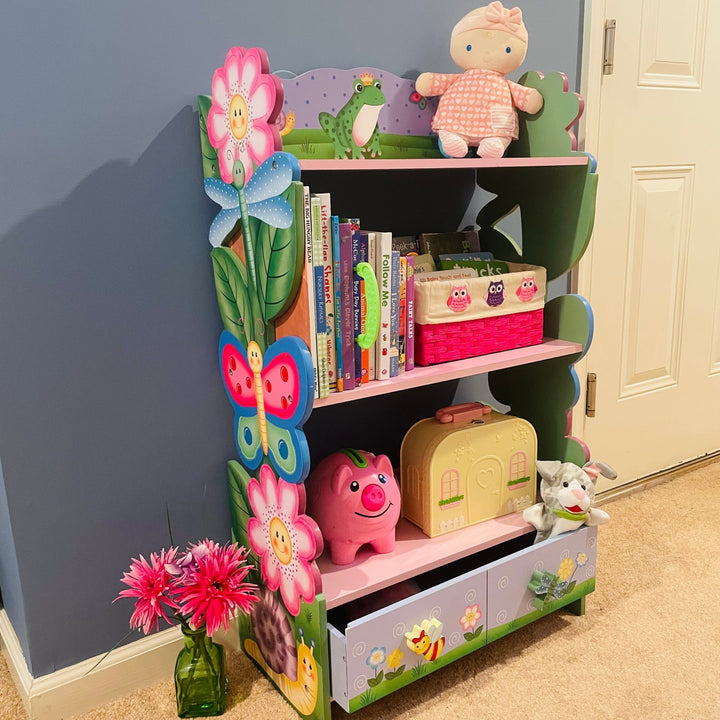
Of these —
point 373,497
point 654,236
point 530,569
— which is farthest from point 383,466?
point 654,236

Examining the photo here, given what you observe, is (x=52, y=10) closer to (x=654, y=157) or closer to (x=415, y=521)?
(x=415, y=521)

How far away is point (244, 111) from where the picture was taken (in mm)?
1156

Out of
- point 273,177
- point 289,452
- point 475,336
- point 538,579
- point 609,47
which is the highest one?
point 609,47

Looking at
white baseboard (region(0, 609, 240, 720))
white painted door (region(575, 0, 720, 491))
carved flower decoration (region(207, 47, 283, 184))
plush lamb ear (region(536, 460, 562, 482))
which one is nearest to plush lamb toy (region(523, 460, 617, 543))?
plush lamb ear (region(536, 460, 562, 482))

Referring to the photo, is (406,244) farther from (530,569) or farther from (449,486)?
(530,569)

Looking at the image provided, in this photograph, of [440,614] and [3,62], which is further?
[440,614]

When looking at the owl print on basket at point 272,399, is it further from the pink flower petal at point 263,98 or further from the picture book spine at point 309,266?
the pink flower petal at point 263,98

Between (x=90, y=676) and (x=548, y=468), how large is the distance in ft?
3.29

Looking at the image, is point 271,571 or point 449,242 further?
point 449,242

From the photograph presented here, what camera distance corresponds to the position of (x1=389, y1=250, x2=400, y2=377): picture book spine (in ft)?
4.34

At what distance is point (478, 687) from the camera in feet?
4.74

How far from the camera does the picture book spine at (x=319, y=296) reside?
1165mm

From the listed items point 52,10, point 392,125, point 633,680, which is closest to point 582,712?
point 633,680

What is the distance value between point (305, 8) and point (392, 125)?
28cm
